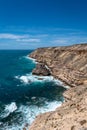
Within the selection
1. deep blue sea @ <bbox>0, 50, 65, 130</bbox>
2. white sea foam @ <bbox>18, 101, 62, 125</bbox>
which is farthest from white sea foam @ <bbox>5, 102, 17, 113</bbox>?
white sea foam @ <bbox>18, 101, 62, 125</bbox>

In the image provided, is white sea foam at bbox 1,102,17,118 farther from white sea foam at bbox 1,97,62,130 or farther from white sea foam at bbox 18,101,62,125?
white sea foam at bbox 18,101,62,125

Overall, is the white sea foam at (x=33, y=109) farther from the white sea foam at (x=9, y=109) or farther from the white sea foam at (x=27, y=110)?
the white sea foam at (x=9, y=109)

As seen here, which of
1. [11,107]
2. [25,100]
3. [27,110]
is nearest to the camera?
[27,110]

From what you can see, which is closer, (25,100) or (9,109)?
(9,109)

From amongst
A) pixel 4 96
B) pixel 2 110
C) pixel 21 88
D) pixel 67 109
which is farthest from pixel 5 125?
pixel 21 88

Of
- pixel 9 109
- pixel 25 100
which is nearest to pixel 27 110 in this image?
pixel 9 109

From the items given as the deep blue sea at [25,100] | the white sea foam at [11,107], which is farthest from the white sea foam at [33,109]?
the white sea foam at [11,107]

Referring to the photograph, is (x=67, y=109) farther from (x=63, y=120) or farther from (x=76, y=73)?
(x=76, y=73)

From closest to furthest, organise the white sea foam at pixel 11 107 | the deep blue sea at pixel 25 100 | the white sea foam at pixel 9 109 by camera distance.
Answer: the deep blue sea at pixel 25 100 < the white sea foam at pixel 9 109 < the white sea foam at pixel 11 107

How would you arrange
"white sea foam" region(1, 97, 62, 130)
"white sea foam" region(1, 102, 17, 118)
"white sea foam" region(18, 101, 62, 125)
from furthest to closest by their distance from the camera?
1. "white sea foam" region(1, 102, 17, 118)
2. "white sea foam" region(18, 101, 62, 125)
3. "white sea foam" region(1, 97, 62, 130)

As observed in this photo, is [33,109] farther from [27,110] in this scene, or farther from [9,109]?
[9,109]

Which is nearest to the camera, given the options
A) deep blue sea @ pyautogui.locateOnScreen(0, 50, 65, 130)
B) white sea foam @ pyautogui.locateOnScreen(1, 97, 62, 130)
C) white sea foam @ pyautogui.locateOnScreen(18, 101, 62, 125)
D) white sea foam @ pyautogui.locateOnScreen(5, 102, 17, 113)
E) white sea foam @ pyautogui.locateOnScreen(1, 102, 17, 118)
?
white sea foam @ pyautogui.locateOnScreen(1, 97, 62, 130)

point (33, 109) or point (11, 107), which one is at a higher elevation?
point (11, 107)
